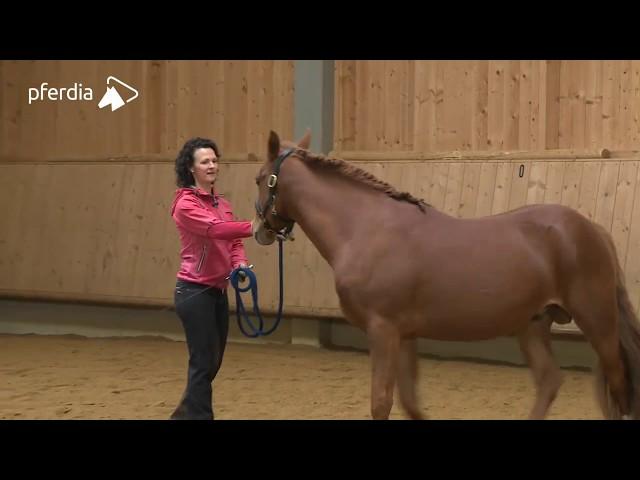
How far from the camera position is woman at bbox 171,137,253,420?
439cm

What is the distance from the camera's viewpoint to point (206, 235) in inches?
171

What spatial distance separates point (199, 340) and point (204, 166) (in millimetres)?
888

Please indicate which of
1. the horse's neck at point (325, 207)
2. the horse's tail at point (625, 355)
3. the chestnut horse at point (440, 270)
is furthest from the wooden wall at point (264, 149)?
the horse's neck at point (325, 207)

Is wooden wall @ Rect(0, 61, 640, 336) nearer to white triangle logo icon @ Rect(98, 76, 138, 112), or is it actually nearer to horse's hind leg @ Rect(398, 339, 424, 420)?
white triangle logo icon @ Rect(98, 76, 138, 112)

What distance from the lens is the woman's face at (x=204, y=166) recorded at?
175 inches

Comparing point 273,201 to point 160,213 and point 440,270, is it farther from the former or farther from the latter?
point 160,213

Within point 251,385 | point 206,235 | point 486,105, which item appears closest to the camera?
point 206,235

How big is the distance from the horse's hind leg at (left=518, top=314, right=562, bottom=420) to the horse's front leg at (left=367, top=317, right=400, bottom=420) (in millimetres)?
886

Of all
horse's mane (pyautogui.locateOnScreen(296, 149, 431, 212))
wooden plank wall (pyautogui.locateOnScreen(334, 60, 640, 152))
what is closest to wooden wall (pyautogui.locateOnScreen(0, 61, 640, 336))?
wooden plank wall (pyautogui.locateOnScreen(334, 60, 640, 152))

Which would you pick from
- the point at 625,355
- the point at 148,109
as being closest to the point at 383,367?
the point at 625,355

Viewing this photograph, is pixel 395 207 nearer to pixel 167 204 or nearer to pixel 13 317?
pixel 167 204

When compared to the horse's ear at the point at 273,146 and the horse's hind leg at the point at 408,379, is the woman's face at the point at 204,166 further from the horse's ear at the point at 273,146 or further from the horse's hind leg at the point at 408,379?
the horse's hind leg at the point at 408,379

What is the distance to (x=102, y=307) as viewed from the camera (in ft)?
29.6

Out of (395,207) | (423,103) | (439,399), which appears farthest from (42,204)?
(395,207)
